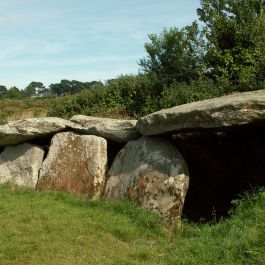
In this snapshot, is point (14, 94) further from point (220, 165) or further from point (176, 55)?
point (220, 165)

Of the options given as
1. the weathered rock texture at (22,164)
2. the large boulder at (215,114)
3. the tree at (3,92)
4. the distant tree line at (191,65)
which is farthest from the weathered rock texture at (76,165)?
the tree at (3,92)

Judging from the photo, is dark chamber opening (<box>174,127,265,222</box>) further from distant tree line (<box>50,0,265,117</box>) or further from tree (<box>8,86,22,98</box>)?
tree (<box>8,86,22,98</box>)

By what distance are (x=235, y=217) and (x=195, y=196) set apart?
2.40 m

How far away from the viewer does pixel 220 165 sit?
9.64 meters

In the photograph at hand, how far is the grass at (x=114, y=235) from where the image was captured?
18.6 ft

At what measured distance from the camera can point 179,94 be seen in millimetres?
12742

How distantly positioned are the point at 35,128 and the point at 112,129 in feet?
5.70

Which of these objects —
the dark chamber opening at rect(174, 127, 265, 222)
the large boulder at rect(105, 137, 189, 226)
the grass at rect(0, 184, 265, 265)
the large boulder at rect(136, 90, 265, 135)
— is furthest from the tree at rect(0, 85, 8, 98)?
the large boulder at rect(136, 90, 265, 135)

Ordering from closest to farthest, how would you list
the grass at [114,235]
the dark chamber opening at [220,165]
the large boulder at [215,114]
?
the grass at [114,235] → the large boulder at [215,114] → the dark chamber opening at [220,165]

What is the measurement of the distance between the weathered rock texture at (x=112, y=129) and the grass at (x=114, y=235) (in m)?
1.53

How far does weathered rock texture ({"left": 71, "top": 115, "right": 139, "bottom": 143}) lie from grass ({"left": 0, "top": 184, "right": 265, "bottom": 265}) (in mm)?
1530

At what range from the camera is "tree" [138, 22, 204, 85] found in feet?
49.1

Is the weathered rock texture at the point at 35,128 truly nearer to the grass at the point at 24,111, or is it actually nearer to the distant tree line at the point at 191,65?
the distant tree line at the point at 191,65

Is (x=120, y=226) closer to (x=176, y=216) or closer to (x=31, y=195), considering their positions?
(x=176, y=216)
